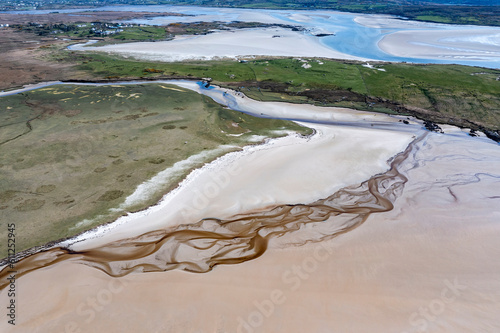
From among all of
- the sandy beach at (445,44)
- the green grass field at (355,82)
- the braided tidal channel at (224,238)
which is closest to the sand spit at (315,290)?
the braided tidal channel at (224,238)

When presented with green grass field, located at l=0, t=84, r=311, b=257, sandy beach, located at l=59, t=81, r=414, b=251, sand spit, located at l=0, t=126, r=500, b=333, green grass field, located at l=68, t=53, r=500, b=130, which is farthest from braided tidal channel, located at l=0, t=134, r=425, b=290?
green grass field, located at l=68, t=53, r=500, b=130

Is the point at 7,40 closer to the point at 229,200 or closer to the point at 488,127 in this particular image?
the point at 229,200

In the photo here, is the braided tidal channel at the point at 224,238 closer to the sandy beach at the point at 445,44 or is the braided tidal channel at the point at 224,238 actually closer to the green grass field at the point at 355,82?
the green grass field at the point at 355,82

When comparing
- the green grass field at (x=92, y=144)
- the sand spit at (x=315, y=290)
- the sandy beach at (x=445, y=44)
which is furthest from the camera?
the sandy beach at (x=445, y=44)

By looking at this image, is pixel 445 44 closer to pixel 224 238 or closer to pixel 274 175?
pixel 274 175

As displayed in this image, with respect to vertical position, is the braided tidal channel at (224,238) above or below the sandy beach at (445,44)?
below
